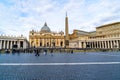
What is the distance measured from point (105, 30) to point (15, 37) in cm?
5843

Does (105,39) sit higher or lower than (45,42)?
lower

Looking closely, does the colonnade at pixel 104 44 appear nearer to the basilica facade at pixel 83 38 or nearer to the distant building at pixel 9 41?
the basilica facade at pixel 83 38

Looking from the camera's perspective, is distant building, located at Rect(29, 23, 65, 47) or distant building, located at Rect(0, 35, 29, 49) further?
distant building, located at Rect(29, 23, 65, 47)

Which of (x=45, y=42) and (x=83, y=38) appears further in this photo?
(x=45, y=42)

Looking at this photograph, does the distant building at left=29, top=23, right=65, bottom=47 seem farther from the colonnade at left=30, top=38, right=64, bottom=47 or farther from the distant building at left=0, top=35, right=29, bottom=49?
the distant building at left=0, top=35, right=29, bottom=49

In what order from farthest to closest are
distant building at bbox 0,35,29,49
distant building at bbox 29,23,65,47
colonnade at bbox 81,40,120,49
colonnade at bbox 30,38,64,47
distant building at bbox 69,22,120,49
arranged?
distant building at bbox 29,23,65,47 → colonnade at bbox 30,38,64,47 → distant building at bbox 0,35,29,49 → distant building at bbox 69,22,120,49 → colonnade at bbox 81,40,120,49

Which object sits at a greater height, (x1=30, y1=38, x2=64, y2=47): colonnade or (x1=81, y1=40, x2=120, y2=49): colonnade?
(x1=30, y1=38, x2=64, y2=47): colonnade

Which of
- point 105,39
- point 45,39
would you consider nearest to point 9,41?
point 45,39

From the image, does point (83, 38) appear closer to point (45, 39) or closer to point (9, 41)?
point (45, 39)

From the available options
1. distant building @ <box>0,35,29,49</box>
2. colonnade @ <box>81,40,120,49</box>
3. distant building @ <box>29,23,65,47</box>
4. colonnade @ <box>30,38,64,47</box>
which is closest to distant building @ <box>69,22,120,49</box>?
colonnade @ <box>81,40,120,49</box>

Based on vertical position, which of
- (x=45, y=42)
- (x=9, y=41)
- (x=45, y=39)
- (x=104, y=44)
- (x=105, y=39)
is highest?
(x=45, y=39)

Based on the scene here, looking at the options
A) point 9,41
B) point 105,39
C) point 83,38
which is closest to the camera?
Result: point 105,39

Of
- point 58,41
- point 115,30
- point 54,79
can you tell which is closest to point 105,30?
point 115,30

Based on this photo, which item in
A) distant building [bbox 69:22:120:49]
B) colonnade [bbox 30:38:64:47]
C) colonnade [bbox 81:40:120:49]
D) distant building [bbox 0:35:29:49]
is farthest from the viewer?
colonnade [bbox 30:38:64:47]
